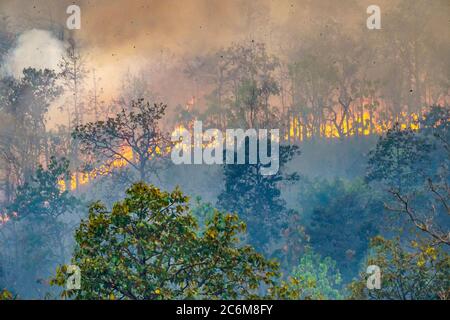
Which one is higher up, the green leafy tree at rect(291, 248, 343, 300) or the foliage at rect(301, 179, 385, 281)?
the foliage at rect(301, 179, 385, 281)

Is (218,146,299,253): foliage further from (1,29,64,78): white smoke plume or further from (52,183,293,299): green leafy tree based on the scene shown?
(1,29,64,78): white smoke plume

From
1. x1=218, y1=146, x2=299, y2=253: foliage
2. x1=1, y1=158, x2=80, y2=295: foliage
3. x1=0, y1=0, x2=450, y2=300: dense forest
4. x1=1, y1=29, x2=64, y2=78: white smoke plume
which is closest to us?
x1=0, y1=0, x2=450, y2=300: dense forest

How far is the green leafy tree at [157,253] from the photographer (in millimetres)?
24953

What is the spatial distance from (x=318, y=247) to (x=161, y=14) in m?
82.1

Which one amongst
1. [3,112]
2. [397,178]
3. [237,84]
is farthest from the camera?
[237,84]

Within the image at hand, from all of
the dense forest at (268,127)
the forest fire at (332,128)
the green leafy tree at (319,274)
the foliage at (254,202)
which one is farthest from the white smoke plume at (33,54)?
the green leafy tree at (319,274)

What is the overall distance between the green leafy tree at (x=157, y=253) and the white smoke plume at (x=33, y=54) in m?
94.9

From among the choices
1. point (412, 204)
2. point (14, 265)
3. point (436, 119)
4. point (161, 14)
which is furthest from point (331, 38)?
point (14, 265)

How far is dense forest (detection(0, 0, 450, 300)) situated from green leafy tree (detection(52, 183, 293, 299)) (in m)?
8.06

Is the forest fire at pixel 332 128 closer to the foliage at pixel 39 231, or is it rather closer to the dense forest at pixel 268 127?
the dense forest at pixel 268 127

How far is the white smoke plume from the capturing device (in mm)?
117062

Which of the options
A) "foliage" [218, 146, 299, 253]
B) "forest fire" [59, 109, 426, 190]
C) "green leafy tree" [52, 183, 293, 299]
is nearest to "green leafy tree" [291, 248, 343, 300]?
"foliage" [218, 146, 299, 253]

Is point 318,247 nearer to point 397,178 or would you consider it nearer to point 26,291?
point 397,178
